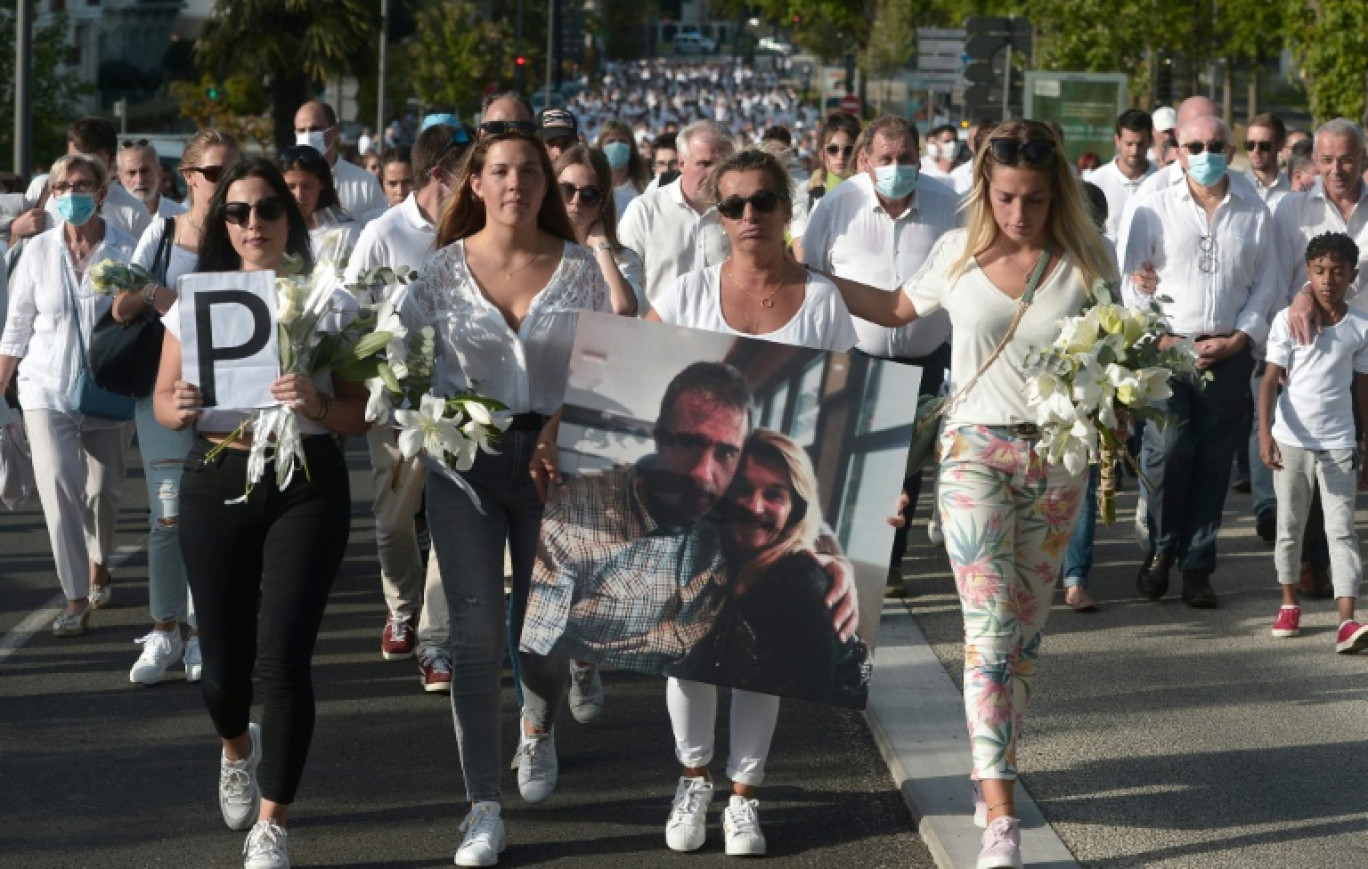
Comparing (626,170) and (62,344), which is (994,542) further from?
(626,170)

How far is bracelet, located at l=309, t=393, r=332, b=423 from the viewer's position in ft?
19.6

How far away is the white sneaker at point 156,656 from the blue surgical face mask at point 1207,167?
472 centimetres

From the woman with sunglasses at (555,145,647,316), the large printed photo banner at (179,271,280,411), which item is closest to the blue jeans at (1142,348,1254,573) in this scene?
the woman with sunglasses at (555,145,647,316)

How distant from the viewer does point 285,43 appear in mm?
50031

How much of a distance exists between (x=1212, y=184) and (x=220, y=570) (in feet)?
17.4

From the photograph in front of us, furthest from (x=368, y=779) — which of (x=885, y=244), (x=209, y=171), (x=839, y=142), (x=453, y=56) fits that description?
(x=453, y=56)

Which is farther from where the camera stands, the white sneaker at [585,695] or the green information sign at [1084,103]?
the green information sign at [1084,103]

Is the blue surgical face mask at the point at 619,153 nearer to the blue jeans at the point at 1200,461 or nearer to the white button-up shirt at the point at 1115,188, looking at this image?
the white button-up shirt at the point at 1115,188

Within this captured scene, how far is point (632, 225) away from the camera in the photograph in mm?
10438

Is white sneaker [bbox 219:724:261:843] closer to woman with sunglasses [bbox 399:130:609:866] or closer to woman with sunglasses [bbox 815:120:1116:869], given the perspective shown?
woman with sunglasses [bbox 399:130:609:866]

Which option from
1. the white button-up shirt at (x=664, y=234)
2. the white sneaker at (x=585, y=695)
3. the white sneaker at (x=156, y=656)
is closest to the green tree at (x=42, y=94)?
the white button-up shirt at (x=664, y=234)

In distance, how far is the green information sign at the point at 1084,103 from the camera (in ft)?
101

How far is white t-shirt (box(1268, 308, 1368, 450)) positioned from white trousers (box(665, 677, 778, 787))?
388 cm

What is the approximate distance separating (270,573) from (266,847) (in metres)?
0.73
